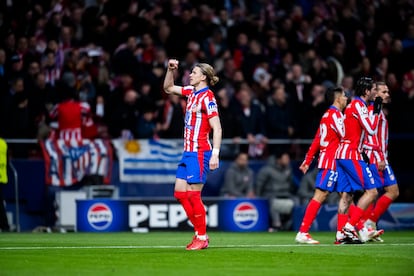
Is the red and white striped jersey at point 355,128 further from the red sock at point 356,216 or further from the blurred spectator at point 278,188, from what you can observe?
the blurred spectator at point 278,188

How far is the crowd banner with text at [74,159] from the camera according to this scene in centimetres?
2275

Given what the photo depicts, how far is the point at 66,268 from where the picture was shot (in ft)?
37.5

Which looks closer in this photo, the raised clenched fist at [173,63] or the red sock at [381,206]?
the raised clenched fist at [173,63]

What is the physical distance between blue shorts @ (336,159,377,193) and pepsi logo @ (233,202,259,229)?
22.8 feet

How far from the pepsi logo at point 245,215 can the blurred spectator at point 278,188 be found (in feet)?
1.44

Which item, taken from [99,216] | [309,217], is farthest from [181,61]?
[309,217]

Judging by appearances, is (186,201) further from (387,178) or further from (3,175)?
(3,175)

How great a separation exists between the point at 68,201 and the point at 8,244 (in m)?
6.68

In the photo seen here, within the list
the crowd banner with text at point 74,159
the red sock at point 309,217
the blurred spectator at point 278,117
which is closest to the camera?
the red sock at point 309,217

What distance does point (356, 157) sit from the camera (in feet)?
53.6

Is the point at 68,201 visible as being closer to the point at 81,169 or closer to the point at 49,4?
the point at 81,169

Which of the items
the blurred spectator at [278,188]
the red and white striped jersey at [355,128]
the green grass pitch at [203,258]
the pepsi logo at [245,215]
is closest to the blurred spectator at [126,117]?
the pepsi logo at [245,215]

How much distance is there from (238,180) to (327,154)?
763 cm

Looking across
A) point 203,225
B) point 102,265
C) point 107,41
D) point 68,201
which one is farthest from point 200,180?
point 107,41
